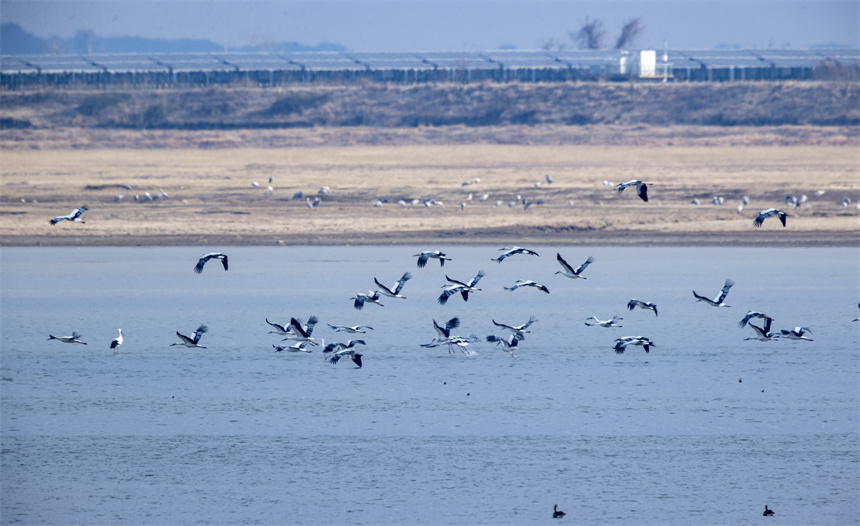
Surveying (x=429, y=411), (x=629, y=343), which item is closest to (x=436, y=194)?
(x=629, y=343)

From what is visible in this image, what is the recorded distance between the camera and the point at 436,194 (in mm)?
31438

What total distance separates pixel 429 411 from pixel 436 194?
19.4m

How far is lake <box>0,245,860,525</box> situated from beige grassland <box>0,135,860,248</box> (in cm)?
549

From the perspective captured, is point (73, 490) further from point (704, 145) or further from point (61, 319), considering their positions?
point (704, 145)

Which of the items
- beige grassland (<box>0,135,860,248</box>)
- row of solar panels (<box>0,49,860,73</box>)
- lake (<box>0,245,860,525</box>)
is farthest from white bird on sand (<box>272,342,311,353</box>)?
row of solar panels (<box>0,49,860,73</box>)

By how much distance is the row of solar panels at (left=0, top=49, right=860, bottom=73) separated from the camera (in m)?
60.2

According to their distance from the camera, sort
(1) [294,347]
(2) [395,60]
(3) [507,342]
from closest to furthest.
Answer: (1) [294,347]
(3) [507,342]
(2) [395,60]

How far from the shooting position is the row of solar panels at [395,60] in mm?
60250

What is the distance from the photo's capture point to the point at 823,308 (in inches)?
746

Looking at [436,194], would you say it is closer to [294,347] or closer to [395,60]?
[294,347]

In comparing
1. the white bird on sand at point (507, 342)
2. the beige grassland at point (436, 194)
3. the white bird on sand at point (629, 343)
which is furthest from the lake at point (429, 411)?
the beige grassland at point (436, 194)

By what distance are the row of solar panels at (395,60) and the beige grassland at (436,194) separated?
2185 cm

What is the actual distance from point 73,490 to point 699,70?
54.3 meters

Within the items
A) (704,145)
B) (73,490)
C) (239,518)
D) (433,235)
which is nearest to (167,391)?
(73,490)
